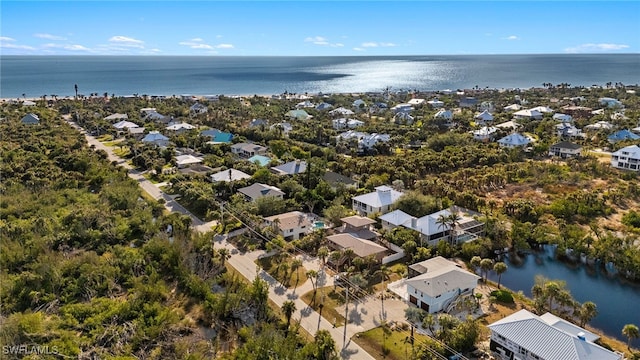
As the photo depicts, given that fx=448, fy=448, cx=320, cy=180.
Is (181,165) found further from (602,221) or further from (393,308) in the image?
(602,221)

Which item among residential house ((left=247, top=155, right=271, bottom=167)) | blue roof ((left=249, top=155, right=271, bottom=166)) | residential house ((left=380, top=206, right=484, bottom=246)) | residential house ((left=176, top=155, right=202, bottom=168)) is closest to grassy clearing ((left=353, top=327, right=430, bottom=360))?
residential house ((left=380, top=206, right=484, bottom=246))

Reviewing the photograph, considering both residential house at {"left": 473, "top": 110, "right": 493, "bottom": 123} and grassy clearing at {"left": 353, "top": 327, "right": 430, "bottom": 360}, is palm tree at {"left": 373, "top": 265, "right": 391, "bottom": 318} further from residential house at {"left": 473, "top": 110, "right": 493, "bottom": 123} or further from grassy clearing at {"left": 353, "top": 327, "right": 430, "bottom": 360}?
residential house at {"left": 473, "top": 110, "right": 493, "bottom": 123}

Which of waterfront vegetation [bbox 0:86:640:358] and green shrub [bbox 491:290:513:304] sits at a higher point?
waterfront vegetation [bbox 0:86:640:358]

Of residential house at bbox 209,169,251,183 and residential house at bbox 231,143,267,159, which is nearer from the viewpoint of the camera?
residential house at bbox 209,169,251,183

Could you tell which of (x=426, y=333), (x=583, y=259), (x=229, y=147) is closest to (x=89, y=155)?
(x=229, y=147)

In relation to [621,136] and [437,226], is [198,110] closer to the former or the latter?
[437,226]

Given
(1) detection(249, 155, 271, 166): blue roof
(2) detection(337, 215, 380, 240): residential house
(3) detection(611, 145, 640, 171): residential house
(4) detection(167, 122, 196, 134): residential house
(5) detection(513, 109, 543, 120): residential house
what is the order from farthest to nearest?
(5) detection(513, 109, 543, 120): residential house
(4) detection(167, 122, 196, 134): residential house
(1) detection(249, 155, 271, 166): blue roof
(3) detection(611, 145, 640, 171): residential house
(2) detection(337, 215, 380, 240): residential house
